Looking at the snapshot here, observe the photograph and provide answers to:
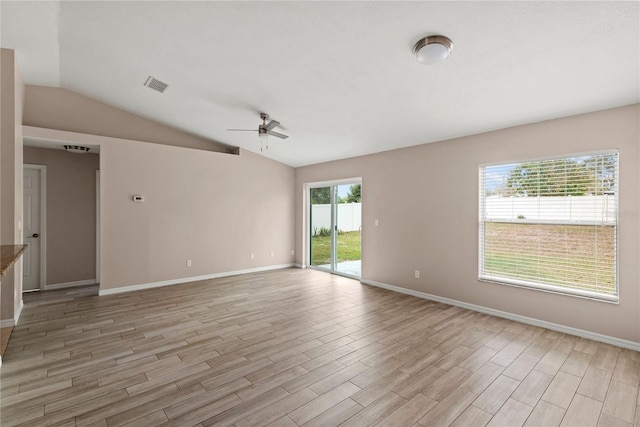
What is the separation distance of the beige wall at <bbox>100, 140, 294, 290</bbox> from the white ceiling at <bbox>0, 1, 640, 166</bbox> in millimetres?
1300

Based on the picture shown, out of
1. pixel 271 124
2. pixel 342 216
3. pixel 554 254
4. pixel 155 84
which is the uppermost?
pixel 155 84

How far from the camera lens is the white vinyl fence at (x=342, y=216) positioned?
6.13 meters

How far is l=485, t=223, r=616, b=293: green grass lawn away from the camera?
10.5ft

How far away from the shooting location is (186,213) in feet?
18.6

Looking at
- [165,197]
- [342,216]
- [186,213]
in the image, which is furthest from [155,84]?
[342,216]

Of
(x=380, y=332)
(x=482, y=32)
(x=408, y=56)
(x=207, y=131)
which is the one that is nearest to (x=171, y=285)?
(x=207, y=131)

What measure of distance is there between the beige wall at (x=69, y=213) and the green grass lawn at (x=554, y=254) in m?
7.07

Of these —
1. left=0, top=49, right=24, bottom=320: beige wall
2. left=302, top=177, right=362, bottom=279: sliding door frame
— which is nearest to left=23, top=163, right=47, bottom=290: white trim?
left=0, top=49, right=24, bottom=320: beige wall

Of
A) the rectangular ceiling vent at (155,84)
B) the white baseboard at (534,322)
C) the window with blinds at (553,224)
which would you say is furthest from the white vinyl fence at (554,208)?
the rectangular ceiling vent at (155,84)

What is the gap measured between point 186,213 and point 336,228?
3167 mm

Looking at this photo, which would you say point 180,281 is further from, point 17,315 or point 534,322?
point 534,322

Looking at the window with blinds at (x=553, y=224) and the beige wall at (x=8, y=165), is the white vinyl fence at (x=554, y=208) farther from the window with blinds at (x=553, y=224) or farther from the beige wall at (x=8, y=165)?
the beige wall at (x=8, y=165)

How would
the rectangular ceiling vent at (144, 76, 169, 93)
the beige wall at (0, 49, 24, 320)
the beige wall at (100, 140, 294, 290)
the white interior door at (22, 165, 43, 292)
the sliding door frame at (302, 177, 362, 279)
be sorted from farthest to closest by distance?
the sliding door frame at (302, 177, 362, 279) < the white interior door at (22, 165, 43, 292) < the beige wall at (100, 140, 294, 290) < the rectangular ceiling vent at (144, 76, 169, 93) < the beige wall at (0, 49, 24, 320)

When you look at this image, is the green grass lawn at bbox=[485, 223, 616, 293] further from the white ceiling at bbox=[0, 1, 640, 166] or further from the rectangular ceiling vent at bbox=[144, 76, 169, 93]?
the rectangular ceiling vent at bbox=[144, 76, 169, 93]
